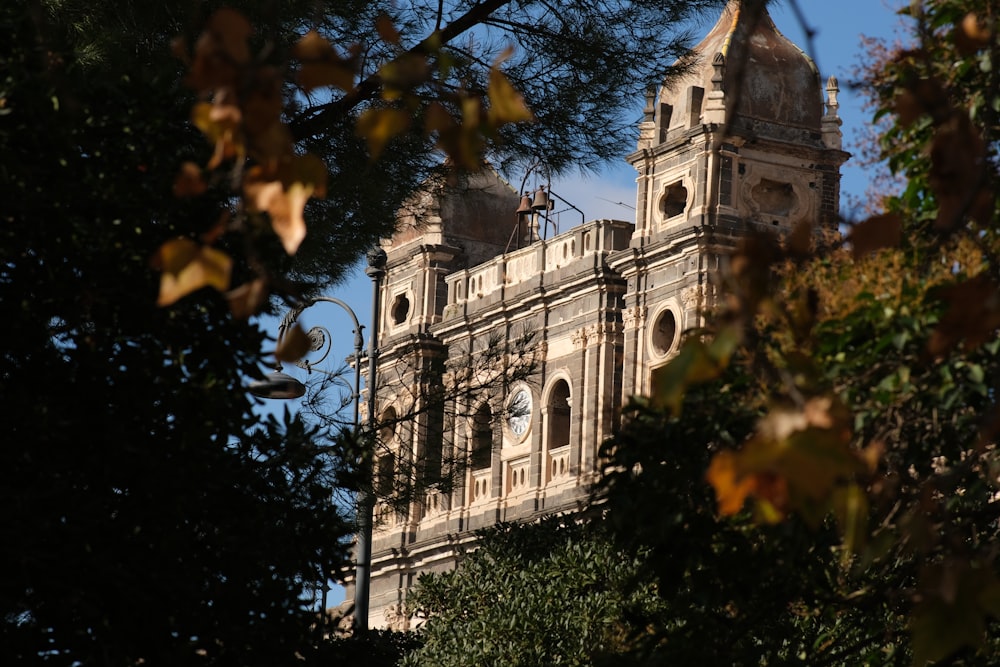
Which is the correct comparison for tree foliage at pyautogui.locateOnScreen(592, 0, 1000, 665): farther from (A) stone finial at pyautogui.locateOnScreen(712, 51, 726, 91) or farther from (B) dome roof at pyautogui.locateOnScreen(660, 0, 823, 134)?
(B) dome roof at pyautogui.locateOnScreen(660, 0, 823, 134)

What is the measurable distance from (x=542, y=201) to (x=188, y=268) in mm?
37143

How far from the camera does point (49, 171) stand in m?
8.12

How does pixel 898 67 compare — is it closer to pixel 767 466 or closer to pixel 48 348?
pixel 48 348

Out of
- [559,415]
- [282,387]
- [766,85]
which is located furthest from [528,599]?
[559,415]

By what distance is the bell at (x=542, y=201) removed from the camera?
135 ft

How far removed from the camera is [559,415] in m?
39.7

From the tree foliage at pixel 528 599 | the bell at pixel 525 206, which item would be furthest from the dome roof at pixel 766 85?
the tree foliage at pixel 528 599

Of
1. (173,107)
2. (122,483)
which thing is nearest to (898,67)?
(173,107)

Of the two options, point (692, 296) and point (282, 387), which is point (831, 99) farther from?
point (282, 387)

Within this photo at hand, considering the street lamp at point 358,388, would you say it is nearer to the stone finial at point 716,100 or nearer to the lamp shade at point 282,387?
the lamp shade at point 282,387

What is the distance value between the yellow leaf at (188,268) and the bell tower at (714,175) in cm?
3151

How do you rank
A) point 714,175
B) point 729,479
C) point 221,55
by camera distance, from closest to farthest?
point 729,479 → point 221,55 → point 714,175

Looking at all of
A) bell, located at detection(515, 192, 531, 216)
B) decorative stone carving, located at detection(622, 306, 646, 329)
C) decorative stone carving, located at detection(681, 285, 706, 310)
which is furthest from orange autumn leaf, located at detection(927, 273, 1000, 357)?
bell, located at detection(515, 192, 531, 216)

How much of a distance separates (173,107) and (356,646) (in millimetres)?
3199
